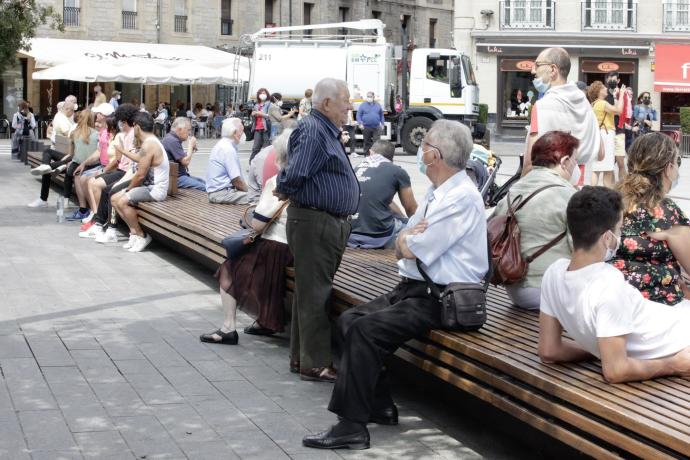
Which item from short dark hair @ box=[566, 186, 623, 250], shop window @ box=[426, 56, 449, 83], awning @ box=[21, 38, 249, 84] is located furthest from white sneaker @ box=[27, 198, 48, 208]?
awning @ box=[21, 38, 249, 84]

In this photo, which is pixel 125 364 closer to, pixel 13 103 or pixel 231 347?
pixel 231 347

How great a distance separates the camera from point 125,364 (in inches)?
284

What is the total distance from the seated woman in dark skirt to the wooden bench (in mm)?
638

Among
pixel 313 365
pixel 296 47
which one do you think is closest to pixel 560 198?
pixel 313 365

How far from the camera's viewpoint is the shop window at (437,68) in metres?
32.2

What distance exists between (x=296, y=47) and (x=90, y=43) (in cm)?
1314

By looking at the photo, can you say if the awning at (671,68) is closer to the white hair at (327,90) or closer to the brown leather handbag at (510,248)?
the white hair at (327,90)

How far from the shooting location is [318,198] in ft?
21.4

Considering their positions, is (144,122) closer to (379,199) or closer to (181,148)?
(181,148)

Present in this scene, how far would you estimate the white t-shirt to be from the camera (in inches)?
183

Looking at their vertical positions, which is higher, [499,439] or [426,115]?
[426,115]

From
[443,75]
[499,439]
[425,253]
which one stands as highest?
[443,75]

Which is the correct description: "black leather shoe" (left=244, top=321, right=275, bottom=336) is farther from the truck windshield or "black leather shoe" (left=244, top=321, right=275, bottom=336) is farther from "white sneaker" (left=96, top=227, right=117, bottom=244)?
the truck windshield

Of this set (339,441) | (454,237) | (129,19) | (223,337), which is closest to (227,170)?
(223,337)
